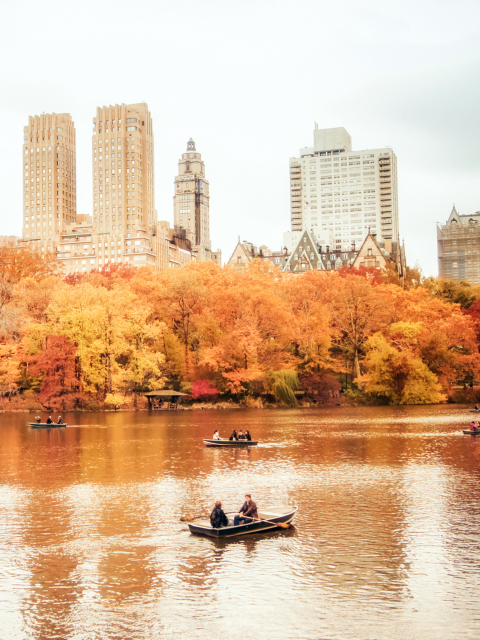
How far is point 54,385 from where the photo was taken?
80.2m

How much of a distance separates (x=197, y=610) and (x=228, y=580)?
2.27 metres

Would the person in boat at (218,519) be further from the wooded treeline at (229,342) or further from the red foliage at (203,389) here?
the red foliage at (203,389)

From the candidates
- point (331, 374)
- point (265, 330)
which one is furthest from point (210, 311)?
point (331, 374)

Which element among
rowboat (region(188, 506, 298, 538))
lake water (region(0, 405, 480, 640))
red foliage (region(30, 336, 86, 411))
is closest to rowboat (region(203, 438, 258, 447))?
lake water (region(0, 405, 480, 640))

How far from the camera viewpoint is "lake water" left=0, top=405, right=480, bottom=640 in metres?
17.5

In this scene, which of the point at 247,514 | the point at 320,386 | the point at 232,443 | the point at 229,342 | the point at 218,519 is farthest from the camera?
the point at 320,386

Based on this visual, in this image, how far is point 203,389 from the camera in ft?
270

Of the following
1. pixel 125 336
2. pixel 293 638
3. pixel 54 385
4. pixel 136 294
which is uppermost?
pixel 136 294

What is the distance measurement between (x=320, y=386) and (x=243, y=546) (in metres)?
62.4

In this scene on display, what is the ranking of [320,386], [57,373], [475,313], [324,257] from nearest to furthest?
[57,373], [320,386], [475,313], [324,257]

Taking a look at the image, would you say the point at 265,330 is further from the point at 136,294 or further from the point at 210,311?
the point at 136,294

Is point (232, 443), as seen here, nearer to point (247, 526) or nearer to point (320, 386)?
point (247, 526)

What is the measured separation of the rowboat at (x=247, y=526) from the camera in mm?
24312

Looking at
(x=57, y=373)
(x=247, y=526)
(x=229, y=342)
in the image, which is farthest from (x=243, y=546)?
(x=57, y=373)
